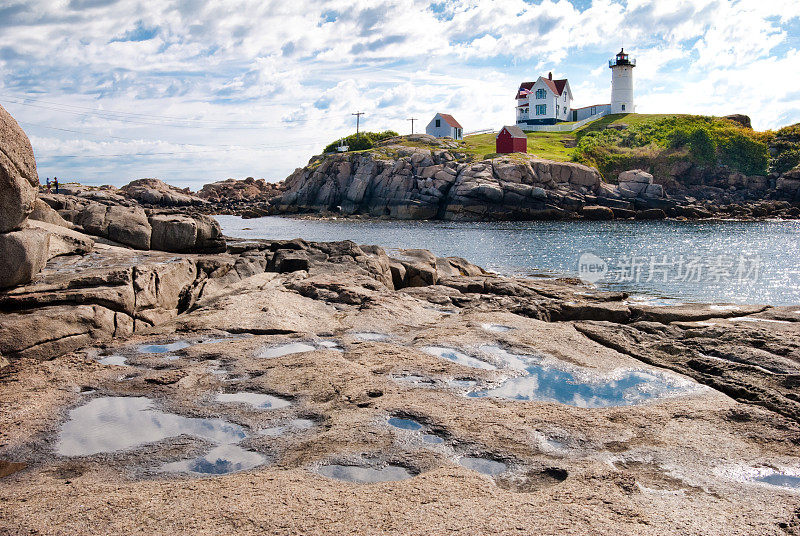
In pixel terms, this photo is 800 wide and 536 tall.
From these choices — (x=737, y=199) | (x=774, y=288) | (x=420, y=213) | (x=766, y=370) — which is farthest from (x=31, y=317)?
(x=737, y=199)

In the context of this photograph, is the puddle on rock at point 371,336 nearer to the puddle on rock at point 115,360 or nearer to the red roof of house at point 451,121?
the puddle on rock at point 115,360

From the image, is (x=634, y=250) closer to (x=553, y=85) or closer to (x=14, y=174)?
(x=14, y=174)

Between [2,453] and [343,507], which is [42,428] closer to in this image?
[2,453]

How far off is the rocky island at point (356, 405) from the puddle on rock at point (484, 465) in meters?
0.03

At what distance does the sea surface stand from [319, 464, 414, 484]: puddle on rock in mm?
19690

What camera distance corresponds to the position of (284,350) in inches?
447

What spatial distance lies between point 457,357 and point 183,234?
13.7 m

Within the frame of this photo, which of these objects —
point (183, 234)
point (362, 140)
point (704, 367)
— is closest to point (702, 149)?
point (362, 140)

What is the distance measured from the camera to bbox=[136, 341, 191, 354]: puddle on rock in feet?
36.7

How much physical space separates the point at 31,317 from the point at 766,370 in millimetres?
12855

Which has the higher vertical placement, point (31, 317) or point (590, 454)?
point (31, 317)

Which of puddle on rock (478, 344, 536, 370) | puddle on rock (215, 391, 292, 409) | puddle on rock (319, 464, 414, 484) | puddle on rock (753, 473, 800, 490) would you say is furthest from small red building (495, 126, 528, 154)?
puddle on rock (319, 464, 414, 484)

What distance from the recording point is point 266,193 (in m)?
121

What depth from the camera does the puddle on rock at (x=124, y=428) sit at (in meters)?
7.25
